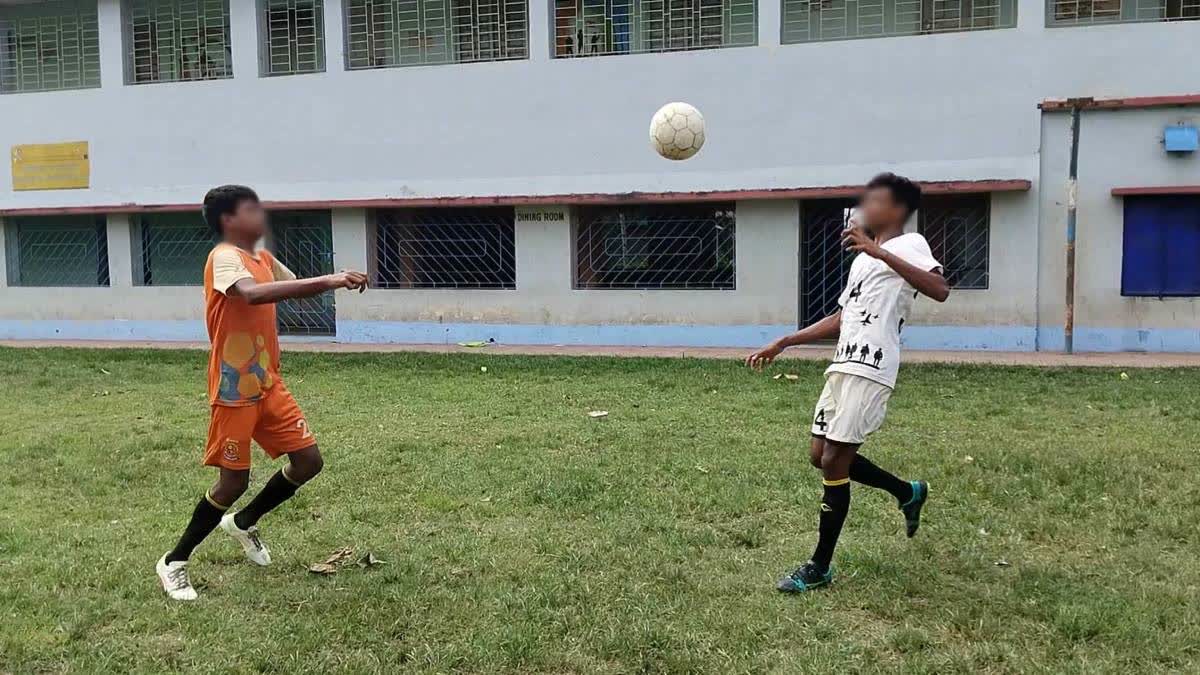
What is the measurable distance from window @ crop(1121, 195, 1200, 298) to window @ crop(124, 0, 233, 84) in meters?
12.5

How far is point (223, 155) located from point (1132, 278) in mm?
12343

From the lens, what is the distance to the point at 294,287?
148 inches

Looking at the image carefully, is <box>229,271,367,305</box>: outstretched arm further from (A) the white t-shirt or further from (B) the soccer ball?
(B) the soccer ball

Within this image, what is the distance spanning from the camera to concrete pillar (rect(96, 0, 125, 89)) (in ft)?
50.0

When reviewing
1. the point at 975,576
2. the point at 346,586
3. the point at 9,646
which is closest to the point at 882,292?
the point at 975,576

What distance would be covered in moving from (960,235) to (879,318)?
30.1 feet

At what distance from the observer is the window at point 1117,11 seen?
11.6 m

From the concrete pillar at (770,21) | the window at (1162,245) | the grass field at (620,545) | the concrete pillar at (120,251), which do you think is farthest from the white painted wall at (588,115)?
the grass field at (620,545)

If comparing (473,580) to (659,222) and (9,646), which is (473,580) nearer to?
(9,646)

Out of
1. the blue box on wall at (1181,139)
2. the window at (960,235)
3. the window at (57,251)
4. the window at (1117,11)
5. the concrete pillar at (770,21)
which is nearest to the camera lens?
the blue box on wall at (1181,139)

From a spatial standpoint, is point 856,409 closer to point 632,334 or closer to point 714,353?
point 714,353

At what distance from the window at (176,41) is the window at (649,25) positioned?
532 centimetres

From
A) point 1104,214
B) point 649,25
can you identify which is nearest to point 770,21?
point 649,25

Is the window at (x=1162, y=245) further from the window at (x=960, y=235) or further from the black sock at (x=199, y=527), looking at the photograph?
the black sock at (x=199, y=527)
